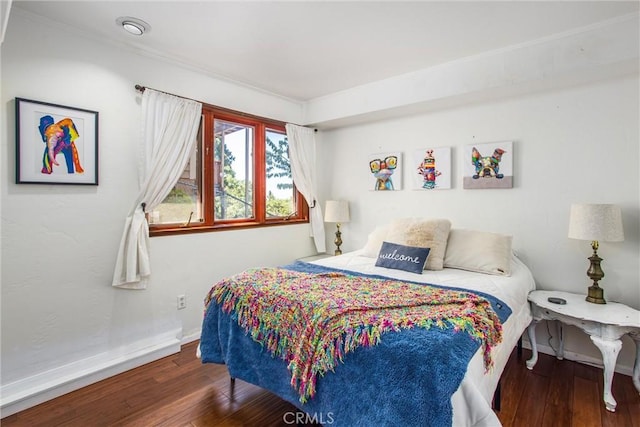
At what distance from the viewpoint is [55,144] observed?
2.16m

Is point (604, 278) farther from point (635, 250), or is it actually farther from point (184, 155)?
point (184, 155)

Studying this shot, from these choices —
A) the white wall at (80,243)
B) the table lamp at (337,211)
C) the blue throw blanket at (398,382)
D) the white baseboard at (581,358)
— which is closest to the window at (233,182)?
the white wall at (80,243)

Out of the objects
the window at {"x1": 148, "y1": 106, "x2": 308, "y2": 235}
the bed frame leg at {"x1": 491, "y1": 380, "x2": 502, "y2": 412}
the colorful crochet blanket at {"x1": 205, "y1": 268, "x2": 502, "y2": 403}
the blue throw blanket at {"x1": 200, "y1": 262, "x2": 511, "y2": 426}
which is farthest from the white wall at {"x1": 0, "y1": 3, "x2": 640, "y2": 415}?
the blue throw blanket at {"x1": 200, "y1": 262, "x2": 511, "y2": 426}

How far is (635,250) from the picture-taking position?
2322 mm

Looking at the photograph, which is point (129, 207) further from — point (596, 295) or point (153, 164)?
point (596, 295)

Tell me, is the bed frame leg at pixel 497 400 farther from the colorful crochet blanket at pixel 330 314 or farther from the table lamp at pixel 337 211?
the table lamp at pixel 337 211

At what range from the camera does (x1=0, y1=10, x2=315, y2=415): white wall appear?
2018mm

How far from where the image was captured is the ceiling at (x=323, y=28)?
2.00 m

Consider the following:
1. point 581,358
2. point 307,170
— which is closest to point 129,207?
point 307,170

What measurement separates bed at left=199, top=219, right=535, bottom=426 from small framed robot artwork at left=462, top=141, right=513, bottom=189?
53 centimetres

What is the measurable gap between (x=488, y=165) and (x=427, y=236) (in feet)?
2.98

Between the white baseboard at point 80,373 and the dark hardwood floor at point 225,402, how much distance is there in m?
0.05

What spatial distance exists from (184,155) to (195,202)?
45 cm

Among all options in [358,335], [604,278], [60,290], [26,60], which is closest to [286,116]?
[26,60]
